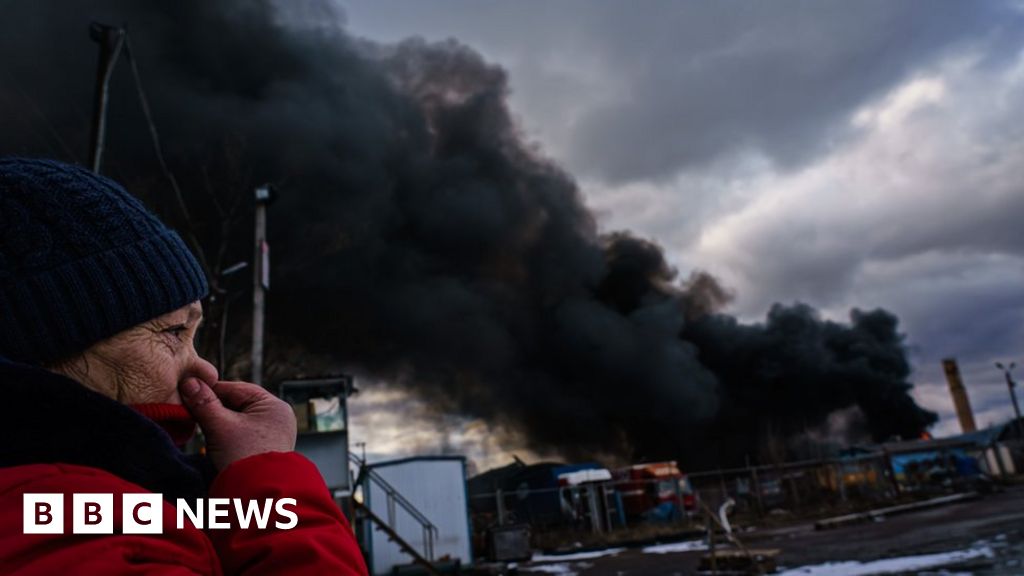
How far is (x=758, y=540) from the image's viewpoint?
17.0m

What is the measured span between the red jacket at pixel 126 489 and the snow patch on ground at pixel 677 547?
17390 millimetres

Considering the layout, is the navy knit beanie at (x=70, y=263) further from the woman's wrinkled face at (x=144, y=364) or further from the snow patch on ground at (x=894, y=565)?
the snow patch on ground at (x=894, y=565)

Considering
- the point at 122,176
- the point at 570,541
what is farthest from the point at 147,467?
the point at 570,541

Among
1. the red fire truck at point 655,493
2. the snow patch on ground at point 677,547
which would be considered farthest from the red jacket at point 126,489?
the red fire truck at point 655,493

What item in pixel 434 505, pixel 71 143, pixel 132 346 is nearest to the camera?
pixel 132 346

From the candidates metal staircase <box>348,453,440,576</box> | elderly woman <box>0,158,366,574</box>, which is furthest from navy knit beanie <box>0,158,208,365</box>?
metal staircase <box>348,453,440,576</box>

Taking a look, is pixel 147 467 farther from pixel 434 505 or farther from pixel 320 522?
pixel 434 505

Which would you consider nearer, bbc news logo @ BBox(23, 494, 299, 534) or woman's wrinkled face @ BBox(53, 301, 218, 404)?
bbc news logo @ BBox(23, 494, 299, 534)

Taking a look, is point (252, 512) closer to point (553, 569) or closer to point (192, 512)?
point (192, 512)

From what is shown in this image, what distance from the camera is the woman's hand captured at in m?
Answer: 0.84

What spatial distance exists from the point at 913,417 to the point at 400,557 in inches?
1951

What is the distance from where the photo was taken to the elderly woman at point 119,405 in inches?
26.0

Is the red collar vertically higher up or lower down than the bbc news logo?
higher up

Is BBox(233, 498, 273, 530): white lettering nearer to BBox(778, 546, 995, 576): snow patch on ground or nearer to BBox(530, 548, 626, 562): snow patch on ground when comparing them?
BBox(778, 546, 995, 576): snow patch on ground
